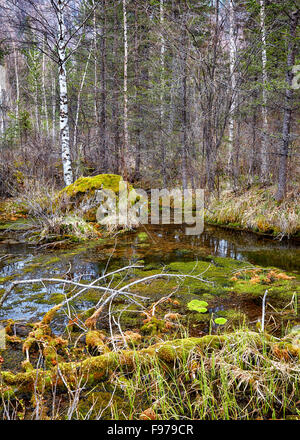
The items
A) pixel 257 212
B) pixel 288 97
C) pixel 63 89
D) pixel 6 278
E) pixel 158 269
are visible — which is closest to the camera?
pixel 6 278

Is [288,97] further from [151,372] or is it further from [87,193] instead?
[151,372]

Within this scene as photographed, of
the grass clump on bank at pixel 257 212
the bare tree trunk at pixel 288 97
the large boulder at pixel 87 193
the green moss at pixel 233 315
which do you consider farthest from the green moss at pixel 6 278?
the bare tree trunk at pixel 288 97

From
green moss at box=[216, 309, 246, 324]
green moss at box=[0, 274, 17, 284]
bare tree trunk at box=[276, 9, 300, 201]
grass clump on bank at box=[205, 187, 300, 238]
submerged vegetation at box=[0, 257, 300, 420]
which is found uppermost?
bare tree trunk at box=[276, 9, 300, 201]

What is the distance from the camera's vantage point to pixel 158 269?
4.48 metres

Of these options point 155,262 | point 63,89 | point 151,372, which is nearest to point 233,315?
point 151,372

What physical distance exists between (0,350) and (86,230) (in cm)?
467

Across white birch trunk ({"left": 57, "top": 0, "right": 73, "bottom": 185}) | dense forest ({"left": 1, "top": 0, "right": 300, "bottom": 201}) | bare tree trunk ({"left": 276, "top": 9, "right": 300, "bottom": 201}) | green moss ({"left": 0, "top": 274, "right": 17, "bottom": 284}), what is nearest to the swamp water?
green moss ({"left": 0, "top": 274, "right": 17, "bottom": 284})

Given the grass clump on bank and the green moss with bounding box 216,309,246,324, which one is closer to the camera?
the green moss with bounding box 216,309,246,324

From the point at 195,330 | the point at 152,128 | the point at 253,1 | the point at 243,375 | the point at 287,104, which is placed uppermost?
the point at 253,1

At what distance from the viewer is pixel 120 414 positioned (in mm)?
1490

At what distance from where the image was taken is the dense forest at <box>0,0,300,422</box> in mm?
1628

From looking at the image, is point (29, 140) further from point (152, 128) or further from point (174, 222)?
point (174, 222)

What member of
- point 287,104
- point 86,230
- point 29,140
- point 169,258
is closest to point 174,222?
point 86,230

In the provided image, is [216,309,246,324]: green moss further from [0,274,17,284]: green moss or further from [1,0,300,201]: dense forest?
[1,0,300,201]: dense forest
